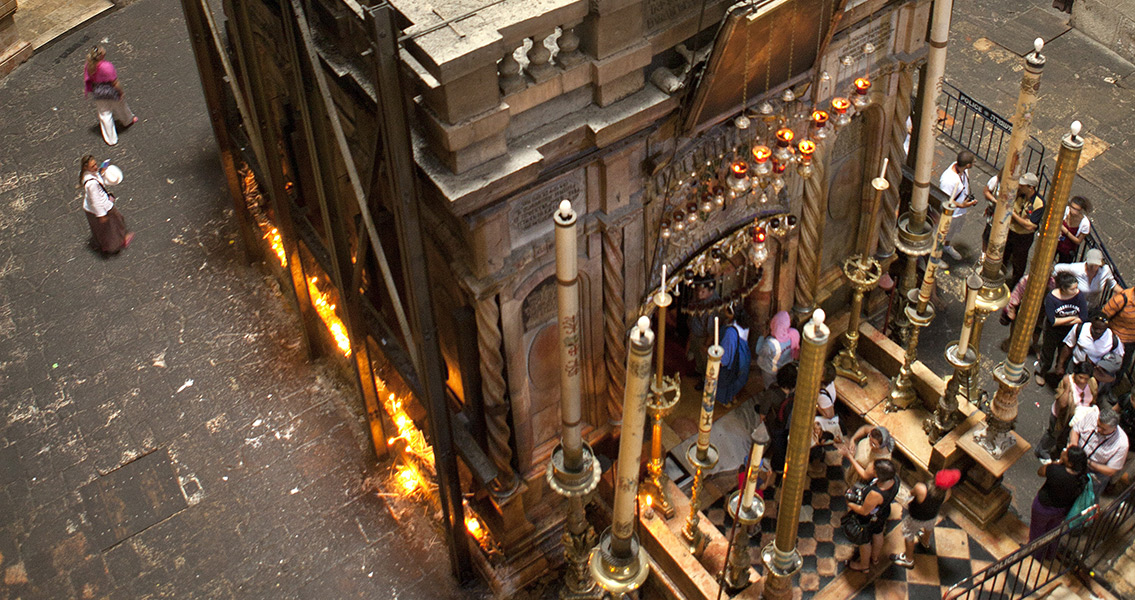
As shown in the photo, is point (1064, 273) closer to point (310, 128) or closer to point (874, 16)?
point (874, 16)

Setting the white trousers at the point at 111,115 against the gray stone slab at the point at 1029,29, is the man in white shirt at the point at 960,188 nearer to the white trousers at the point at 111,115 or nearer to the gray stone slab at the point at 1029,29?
the gray stone slab at the point at 1029,29

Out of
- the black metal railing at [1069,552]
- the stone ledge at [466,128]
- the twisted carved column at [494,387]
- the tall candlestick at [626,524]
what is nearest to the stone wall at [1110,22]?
the black metal railing at [1069,552]

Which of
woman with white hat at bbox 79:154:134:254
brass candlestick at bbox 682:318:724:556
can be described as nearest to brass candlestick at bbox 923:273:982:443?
brass candlestick at bbox 682:318:724:556

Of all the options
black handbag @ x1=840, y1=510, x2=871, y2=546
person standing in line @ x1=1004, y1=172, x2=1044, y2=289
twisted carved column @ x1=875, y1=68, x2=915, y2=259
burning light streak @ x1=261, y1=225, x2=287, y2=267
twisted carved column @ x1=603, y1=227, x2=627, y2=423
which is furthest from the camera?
burning light streak @ x1=261, y1=225, x2=287, y2=267

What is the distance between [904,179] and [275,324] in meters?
6.33

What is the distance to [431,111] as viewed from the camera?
→ 7438 mm

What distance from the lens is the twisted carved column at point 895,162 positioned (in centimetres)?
1023

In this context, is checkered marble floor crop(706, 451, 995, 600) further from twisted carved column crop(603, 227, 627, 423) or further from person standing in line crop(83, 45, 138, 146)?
person standing in line crop(83, 45, 138, 146)

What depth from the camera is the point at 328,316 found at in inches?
448

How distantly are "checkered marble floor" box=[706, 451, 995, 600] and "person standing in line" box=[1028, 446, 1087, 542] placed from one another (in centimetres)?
69

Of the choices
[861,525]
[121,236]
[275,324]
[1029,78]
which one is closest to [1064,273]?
[861,525]

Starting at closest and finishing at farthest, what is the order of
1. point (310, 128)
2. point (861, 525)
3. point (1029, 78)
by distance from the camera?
point (1029, 78) → point (310, 128) → point (861, 525)

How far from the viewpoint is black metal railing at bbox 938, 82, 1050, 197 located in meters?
13.4

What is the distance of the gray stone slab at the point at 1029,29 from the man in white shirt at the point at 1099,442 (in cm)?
692
